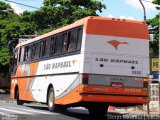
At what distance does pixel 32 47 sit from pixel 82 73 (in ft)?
25.1

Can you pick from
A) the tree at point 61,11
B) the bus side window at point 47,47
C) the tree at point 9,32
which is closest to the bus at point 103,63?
the bus side window at point 47,47

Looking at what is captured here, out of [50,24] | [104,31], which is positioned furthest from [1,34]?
[104,31]

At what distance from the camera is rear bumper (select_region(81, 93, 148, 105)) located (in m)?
16.6

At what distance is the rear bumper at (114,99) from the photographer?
54.5 ft

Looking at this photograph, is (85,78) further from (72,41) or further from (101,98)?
(72,41)

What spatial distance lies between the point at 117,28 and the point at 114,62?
1326 millimetres

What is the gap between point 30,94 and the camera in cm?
2397

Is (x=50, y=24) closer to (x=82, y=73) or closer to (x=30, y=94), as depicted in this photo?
(x=30, y=94)

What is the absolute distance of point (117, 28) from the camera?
17.5 metres

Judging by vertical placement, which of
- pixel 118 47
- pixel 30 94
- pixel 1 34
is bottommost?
pixel 30 94

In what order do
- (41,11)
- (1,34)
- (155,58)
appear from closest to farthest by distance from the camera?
(155,58), (41,11), (1,34)

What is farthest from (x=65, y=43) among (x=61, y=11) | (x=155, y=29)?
(x=61, y=11)

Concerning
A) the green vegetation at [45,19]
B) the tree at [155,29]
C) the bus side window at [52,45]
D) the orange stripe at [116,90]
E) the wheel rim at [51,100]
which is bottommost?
the wheel rim at [51,100]

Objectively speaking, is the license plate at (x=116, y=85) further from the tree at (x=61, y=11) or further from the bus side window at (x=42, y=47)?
the tree at (x=61, y=11)
